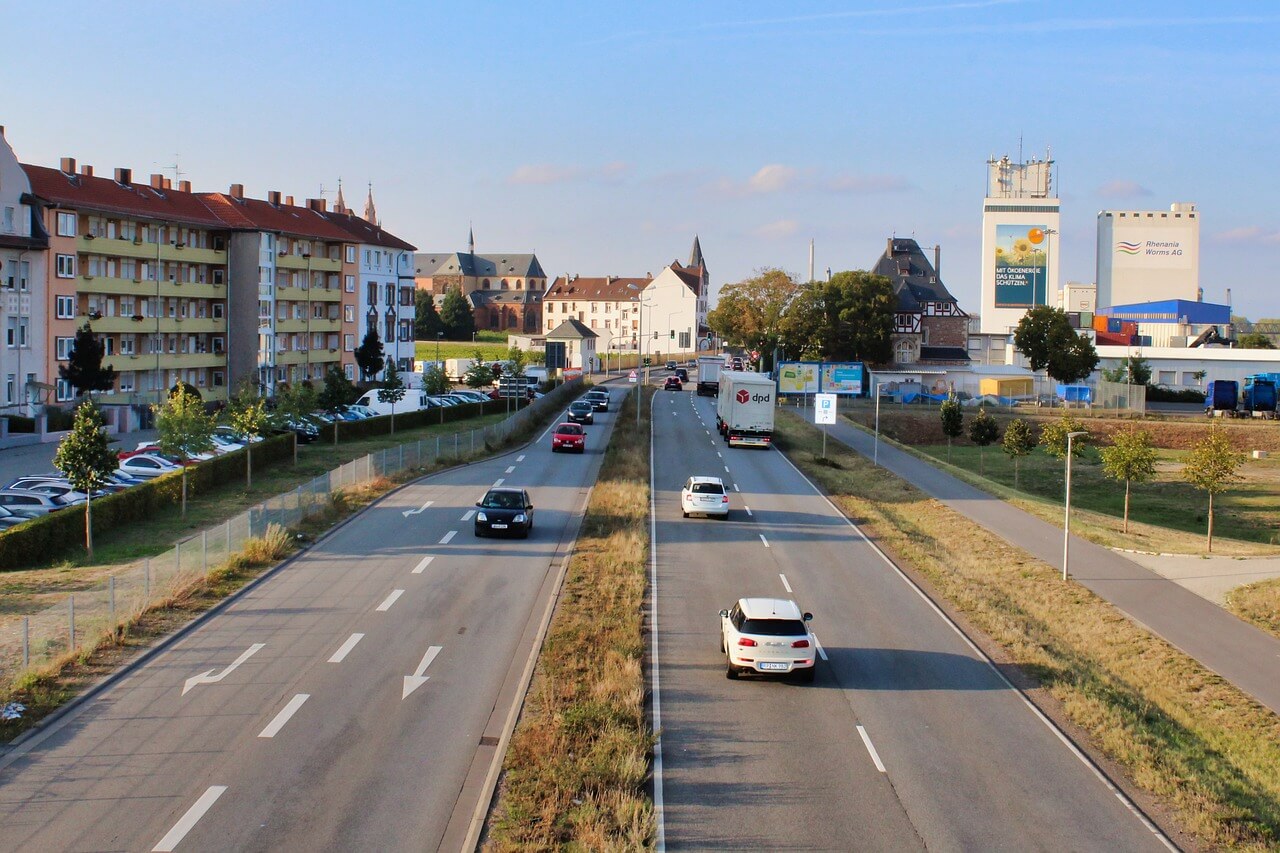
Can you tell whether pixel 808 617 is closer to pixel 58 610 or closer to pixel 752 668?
pixel 752 668

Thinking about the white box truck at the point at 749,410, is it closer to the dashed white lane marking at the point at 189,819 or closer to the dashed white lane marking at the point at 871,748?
the dashed white lane marking at the point at 871,748

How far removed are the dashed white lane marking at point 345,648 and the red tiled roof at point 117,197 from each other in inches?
2004

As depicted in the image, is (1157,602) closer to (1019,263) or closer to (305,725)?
(305,725)

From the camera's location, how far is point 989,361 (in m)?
135

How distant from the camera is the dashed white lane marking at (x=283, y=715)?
17.5 meters

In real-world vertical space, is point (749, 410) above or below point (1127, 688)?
above

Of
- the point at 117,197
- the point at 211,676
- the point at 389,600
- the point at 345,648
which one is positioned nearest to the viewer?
the point at 211,676

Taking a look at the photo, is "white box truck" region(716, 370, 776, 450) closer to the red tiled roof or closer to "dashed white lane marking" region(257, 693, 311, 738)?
the red tiled roof

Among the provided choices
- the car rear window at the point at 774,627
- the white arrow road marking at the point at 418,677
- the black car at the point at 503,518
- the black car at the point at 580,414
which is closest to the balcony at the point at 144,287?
the black car at the point at 580,414

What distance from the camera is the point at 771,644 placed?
20.8 meters

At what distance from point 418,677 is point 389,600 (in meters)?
5.85

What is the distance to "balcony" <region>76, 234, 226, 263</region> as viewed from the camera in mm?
68188

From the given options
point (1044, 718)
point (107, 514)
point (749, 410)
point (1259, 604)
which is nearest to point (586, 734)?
point (1044, 718)

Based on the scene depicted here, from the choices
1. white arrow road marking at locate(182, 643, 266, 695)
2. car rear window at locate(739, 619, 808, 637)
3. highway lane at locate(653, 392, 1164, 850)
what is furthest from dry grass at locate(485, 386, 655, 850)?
white arrow road marking at locate(182, 643, 266, 695)
